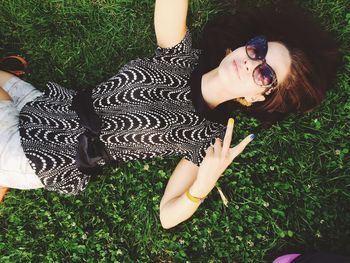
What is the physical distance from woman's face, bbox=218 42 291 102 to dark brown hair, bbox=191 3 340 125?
8 centimetres

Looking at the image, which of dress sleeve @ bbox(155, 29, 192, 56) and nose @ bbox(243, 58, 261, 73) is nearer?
nose @ bbox(243, 58, 261, 73)

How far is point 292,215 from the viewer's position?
4.20m

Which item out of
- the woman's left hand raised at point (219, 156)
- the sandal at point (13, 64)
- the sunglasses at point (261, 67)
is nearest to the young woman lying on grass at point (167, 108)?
the sunglasses at point (261, 67)

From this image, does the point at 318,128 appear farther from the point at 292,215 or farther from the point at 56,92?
the point at 56,92

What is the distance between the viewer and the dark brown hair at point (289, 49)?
130 inches

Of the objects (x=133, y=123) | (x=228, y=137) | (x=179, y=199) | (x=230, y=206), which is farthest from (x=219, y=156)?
(x=230, y=206)

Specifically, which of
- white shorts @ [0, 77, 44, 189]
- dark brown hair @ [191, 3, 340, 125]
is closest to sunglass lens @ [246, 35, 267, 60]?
dark brown hair @ [191, 3, 340, 125]

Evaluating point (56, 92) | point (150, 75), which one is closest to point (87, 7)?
point (56, 92)

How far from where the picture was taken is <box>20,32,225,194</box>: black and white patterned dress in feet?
11.3

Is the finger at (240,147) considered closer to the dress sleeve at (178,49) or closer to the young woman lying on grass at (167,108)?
the young woman lying on grass at (167,108)

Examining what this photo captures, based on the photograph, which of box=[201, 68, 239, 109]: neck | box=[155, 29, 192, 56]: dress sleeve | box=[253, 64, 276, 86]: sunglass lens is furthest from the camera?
box=[155, 29, 192, 56]: dress sleeve

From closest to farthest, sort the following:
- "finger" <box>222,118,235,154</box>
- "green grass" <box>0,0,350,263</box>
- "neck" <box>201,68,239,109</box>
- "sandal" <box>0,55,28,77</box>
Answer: "finger" <box>222,118,235,154</box> < "neck" <box>201,68,239,109</box> < "green grass" <box>0,0,350,263</box> < "sandal" <box>0,55,28,77</box>

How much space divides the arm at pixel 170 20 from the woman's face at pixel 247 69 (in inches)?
23.1

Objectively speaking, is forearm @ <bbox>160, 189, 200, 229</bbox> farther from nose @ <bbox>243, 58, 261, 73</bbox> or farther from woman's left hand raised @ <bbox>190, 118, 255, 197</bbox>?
nose @ <bbox>243, 58, 261, 73</bbox>
